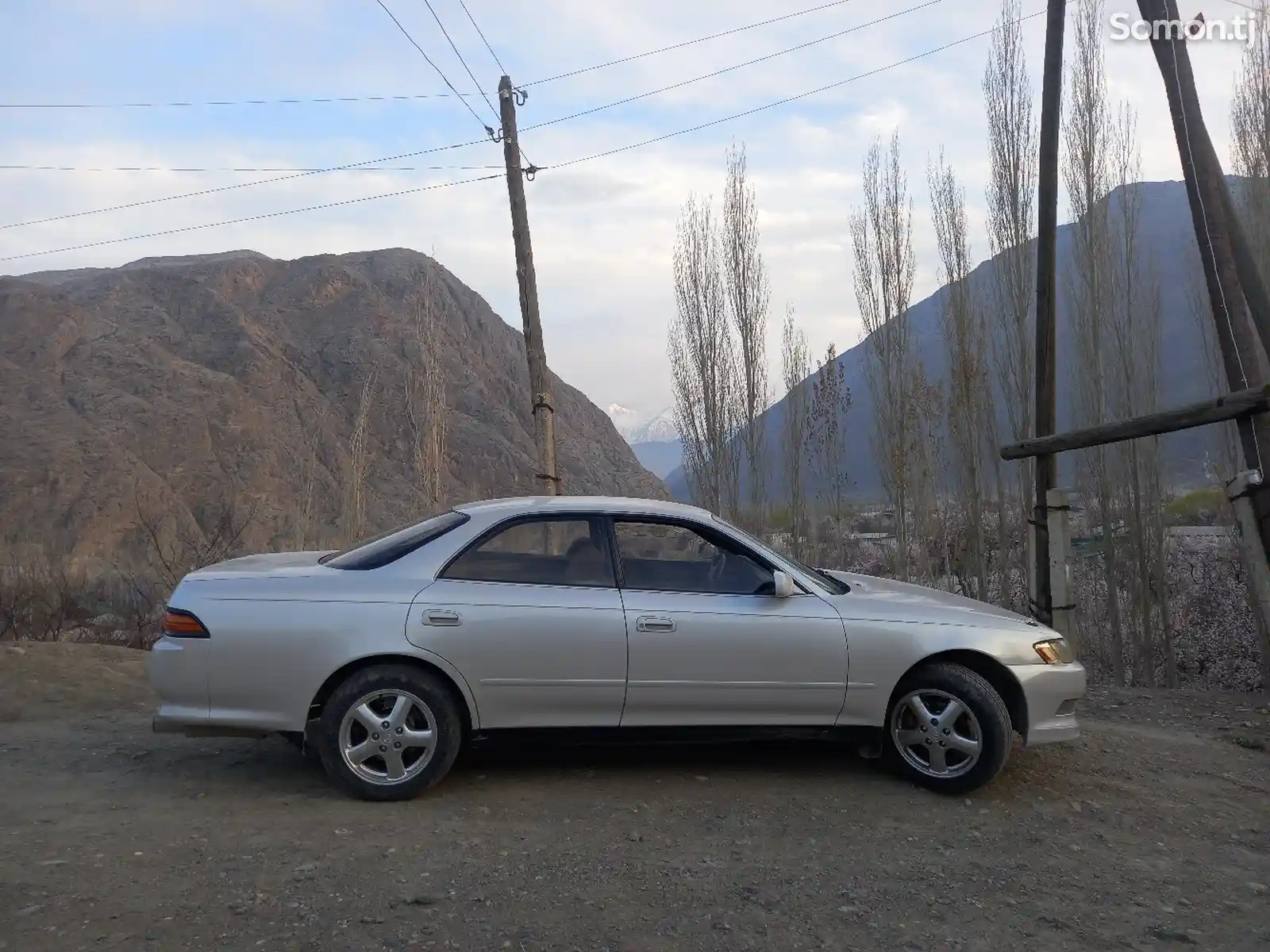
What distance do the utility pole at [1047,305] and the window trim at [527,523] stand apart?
4.88 m

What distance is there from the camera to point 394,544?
536 cm

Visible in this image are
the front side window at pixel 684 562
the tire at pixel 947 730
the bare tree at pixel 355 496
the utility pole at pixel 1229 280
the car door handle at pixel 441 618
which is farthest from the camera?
→ the bare tree at pixel 355 496

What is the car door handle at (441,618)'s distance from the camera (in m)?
4.96

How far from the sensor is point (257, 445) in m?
32.2

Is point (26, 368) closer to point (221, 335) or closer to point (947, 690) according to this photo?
point (221, 335)

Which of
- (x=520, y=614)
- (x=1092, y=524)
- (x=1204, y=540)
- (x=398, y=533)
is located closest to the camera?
(x=520, y=614)

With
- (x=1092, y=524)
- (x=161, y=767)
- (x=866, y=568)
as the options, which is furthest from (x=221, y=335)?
(x=161, y=767)

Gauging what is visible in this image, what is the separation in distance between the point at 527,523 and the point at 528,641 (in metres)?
0.67

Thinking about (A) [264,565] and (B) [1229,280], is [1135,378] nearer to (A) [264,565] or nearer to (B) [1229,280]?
(B) [1229,280]

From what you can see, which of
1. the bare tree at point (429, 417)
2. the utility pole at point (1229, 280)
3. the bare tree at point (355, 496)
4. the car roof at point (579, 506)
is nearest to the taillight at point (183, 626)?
the car roof at point (579, 506)

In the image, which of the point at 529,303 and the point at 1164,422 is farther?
the point at 529,303

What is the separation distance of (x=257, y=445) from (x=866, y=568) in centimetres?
2086

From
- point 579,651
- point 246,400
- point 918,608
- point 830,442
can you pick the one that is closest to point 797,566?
point 918,608

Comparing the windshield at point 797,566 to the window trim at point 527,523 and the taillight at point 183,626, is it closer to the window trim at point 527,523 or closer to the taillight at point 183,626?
the window trim at point 527,523
